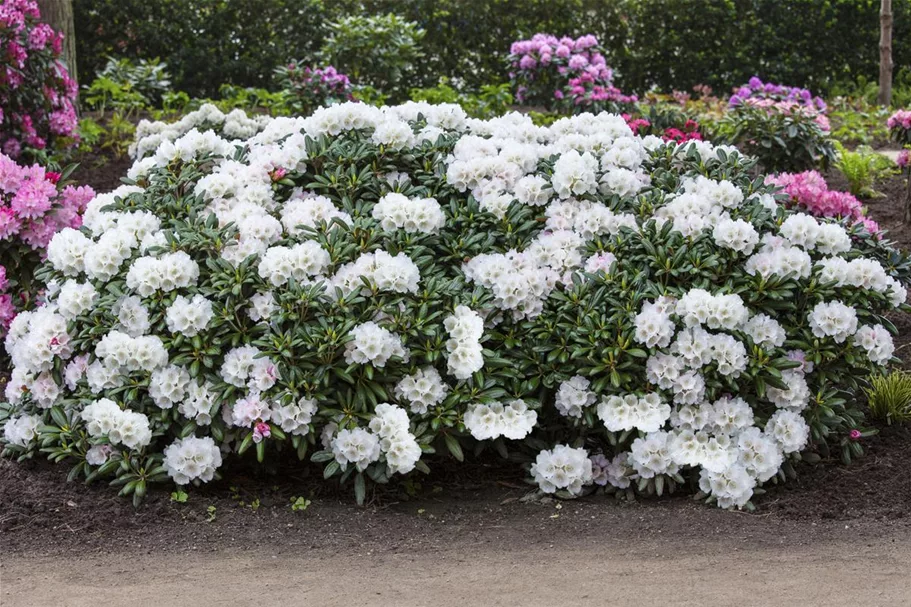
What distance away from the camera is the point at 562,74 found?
906 cm

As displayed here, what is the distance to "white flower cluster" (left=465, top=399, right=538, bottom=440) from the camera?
365 cm

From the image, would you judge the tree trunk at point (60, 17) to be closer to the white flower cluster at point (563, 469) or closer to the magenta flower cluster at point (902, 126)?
the white flower cluster at point (563, 469)

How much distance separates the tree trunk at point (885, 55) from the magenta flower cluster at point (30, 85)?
6.83 metres

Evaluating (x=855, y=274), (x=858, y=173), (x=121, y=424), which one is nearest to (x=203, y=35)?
(x=858, y=173)

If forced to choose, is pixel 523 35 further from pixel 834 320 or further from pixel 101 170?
pixel 834 320

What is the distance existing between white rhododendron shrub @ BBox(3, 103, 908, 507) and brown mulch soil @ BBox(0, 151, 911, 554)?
0.10m

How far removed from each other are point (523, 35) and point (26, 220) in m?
7.33

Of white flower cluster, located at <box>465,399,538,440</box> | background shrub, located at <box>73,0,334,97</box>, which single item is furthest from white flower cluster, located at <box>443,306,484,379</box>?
background shrub, located at <box>73,0,334,97</box>

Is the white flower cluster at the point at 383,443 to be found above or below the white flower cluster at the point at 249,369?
below

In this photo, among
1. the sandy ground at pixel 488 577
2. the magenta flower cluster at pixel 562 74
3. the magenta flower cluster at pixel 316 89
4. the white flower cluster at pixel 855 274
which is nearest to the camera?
the sandy ground at pixel 488 577

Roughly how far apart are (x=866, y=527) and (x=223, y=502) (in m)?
2.23

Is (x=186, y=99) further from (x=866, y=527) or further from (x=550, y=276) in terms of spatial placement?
(x=866, y=527)

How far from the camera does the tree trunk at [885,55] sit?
9.42m

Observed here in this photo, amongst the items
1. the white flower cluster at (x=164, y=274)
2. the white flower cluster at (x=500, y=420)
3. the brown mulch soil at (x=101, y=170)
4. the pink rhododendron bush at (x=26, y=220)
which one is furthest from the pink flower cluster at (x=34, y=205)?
the white flower cluster at (x=500, y=420)
